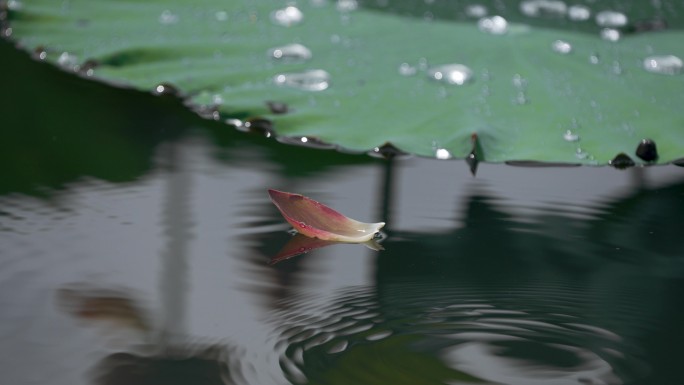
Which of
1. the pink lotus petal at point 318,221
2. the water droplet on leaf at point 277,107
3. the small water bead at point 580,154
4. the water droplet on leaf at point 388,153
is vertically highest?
the water droplet on leaf at point 277,107

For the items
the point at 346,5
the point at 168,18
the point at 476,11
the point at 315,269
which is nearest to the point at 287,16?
the point at 346,5

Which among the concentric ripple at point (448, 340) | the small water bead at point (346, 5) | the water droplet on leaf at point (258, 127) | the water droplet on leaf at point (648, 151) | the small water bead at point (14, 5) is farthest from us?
the small water bead at point (14, 5)

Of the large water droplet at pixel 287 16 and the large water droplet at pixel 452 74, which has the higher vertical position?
the large water droplet at pixel 287 16

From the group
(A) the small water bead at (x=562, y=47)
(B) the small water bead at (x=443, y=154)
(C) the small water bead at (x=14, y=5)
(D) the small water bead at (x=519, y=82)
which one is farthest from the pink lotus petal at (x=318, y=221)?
(C) the small water bead at (x=14, y=5)

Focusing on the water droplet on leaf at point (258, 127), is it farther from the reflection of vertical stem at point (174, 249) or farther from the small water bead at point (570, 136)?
the small water bead at point (570, 136)

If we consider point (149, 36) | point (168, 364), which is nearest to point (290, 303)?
point (168, 364)

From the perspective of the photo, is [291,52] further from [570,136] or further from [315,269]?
[315,269]

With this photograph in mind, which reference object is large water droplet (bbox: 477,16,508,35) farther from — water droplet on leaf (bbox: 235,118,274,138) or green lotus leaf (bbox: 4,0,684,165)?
water droplet on leaf (bbox: 235,118,274,138)

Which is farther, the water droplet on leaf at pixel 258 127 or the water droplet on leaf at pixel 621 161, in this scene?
the water droplet on leaf at pixel 258 127
